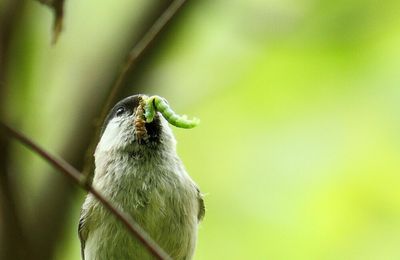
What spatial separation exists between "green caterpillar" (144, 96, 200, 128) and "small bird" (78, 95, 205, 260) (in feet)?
0.93

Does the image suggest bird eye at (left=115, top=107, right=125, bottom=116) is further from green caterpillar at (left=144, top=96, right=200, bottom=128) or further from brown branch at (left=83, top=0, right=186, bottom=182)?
brown branch at (left=83, top=0, right=186, bottom=182)

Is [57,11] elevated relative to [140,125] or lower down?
elevated

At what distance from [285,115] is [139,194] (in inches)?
47.5

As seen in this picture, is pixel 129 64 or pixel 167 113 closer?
pixel 129 64

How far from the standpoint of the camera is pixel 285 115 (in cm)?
378

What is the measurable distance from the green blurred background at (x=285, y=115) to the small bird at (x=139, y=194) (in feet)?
1.26

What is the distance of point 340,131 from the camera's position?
166 inches

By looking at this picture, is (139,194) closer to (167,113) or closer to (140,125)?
(140,125)

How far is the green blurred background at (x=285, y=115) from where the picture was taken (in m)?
3.50

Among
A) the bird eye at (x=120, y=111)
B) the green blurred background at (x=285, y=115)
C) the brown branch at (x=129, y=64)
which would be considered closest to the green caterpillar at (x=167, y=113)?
the brown branch at (x=129, y=64)

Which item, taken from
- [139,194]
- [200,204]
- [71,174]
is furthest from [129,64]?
[200,204]

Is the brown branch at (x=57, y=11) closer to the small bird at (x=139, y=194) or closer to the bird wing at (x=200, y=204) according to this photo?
Result: the small bird at (x=139, y=194)

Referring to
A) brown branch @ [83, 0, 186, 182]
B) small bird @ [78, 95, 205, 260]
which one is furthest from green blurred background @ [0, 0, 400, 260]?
brown branch @ [83, 0, 186, 182]

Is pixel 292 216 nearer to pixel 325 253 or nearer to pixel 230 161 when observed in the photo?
pixel 325 253
